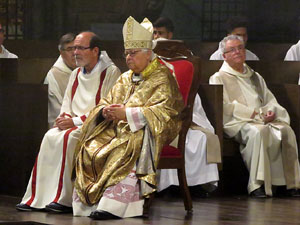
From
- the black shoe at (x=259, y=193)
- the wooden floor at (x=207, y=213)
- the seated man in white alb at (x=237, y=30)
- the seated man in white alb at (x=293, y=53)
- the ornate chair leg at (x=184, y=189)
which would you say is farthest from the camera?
the seated man in white alb at (x=293, y=53)

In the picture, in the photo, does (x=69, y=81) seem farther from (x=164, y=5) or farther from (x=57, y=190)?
(x=164, y=5)

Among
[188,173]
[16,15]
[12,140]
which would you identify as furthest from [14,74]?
[16,15]

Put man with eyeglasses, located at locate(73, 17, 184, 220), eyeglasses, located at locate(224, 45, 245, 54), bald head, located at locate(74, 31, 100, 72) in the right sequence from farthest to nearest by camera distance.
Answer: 1. eyeglasses, located at locate(224, 45, 245, 54)
2. bald head, located at locate(74, 31, 100, 72)
3. man with eyeglasses, located at locate(73, 17, 184, 220)

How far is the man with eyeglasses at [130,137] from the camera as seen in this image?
7395 millimetres

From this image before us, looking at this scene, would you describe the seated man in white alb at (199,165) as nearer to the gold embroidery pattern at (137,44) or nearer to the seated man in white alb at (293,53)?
the gold embroidery pattern at (137,44)

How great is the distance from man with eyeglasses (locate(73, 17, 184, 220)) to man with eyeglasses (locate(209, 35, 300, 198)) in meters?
1.74

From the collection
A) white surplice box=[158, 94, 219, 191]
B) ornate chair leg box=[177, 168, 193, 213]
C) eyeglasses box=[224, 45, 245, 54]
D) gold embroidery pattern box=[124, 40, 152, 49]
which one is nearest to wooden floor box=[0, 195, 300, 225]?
ornate chair leg box=[177, 168, 193, 213]

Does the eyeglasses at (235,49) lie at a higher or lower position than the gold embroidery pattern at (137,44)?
lower

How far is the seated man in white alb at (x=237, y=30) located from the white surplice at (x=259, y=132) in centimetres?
139

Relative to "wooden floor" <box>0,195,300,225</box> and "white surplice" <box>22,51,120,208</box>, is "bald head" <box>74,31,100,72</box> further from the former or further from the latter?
"wooden floor" <box>0,195,300,225</box>

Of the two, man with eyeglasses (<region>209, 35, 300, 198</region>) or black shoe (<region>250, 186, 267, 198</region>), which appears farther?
man with eyeglasses (<region>209, 35, 300, 198</region>)

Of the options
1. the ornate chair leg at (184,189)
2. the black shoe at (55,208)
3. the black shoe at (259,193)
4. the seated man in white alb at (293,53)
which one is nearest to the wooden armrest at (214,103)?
the black shoe at (259,193)

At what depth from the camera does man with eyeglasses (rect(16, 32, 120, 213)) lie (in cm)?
788

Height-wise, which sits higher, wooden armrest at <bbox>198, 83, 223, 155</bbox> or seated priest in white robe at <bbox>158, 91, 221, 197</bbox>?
wooden armrest at <bbox>198, 83, 223, 155</bbox>
